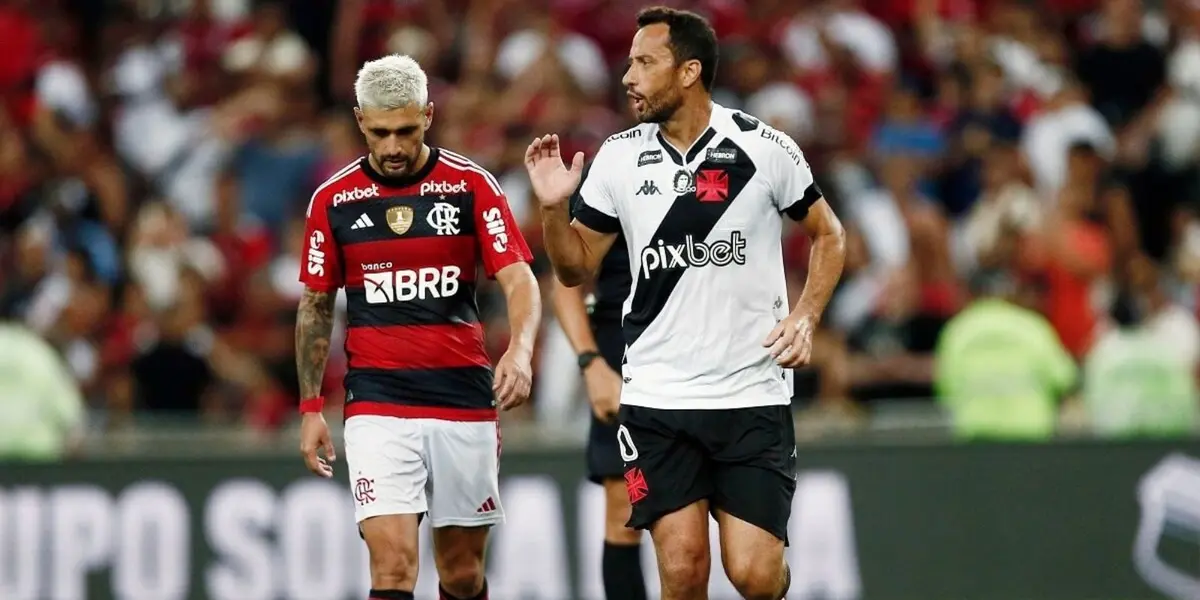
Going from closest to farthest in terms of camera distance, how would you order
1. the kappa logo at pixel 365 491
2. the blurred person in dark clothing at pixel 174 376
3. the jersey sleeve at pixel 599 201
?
the jersey sleeve at pixel 599 201 → the kappa logo at pixel 365 491 → the blurred person in dark clothing at pixel 174 376

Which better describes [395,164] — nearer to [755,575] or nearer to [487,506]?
[487,506]

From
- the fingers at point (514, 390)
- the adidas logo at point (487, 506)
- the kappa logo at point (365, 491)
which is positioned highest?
the fingers at point (514, 390)

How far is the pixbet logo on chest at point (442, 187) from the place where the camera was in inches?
350

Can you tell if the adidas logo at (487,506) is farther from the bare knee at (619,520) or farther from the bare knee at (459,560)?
the bare knee at (619,520)

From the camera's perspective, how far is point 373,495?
344 inches

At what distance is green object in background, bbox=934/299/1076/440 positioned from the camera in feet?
47.0

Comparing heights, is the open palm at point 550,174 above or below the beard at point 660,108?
below

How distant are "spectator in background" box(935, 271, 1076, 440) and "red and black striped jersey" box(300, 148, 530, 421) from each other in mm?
6170

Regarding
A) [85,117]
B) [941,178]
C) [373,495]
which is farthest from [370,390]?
[85,117]

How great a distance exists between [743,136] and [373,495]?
218 centimetres

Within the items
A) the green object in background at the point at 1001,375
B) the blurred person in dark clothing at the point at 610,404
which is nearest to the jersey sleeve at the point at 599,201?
the blurred person in dark clothing at the point at 610,404

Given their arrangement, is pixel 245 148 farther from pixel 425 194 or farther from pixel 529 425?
pixel 425 194

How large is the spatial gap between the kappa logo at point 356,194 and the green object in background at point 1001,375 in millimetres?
6531

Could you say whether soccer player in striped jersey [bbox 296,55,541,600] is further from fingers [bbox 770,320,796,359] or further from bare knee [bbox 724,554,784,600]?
bare knee [bbox 724,554,784,600]
